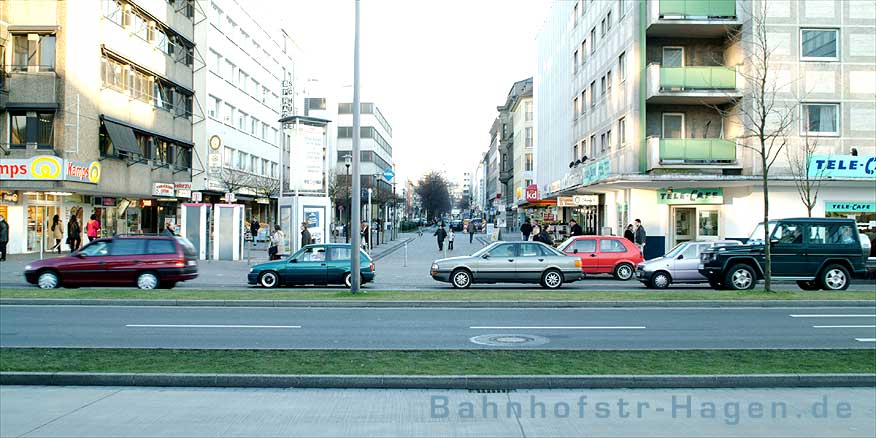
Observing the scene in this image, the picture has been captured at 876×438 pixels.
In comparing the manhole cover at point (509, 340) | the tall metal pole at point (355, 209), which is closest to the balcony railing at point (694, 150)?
the tall metal pole at point (355, 209)

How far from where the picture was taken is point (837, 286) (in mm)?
19438

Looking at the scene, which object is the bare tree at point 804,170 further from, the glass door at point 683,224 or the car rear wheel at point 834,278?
the car rear wheel at point 834,278

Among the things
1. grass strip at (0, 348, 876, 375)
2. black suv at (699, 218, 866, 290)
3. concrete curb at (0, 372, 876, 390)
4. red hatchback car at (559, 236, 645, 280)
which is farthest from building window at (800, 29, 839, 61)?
concrete curb at (0, 372, 876, 390)

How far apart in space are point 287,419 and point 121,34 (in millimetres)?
36018

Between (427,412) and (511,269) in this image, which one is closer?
(427,412)

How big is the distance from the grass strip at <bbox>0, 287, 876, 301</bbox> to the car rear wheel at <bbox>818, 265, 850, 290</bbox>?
56.4 inches

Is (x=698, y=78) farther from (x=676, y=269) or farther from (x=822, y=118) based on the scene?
(x=676, y=269)

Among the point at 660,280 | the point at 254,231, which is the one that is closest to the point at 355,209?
the point at 660,280

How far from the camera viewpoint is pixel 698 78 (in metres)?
29.4

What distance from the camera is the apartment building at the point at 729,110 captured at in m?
29.4

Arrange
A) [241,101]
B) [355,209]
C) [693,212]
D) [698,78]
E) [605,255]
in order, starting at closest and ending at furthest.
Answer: [355,209], [605,255], [698,78], [693,212], [241,101]

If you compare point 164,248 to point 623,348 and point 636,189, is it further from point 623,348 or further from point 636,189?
point 636,189

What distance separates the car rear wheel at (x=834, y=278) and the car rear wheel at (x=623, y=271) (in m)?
6.12

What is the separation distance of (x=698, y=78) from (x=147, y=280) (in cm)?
2358
